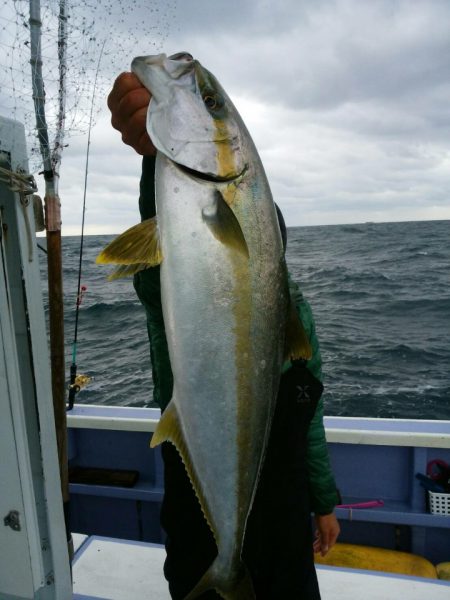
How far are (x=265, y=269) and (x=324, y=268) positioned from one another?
23.9m

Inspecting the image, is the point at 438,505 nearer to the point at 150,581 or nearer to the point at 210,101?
the point at 150,581

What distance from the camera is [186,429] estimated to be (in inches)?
61.1

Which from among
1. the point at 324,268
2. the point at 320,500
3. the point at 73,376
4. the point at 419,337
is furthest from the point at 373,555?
the point at 324,268

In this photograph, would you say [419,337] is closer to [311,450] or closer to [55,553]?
[311,450]

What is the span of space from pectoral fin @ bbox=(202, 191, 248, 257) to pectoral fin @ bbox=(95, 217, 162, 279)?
6.5 inches

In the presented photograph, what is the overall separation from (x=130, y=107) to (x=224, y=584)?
161cm

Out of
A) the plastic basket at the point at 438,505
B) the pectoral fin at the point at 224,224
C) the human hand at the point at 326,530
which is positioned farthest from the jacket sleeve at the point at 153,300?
the plastic basket at the point at 438,505

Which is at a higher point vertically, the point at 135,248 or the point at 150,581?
the point at 135,248

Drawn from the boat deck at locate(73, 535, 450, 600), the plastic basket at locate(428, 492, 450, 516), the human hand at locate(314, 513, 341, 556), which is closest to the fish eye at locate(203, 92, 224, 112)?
the human hand at locate(314, 513, 341, 556)

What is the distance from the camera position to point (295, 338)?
1647mm

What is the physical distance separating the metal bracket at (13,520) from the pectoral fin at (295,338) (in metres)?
1.09

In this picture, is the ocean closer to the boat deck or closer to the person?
the person

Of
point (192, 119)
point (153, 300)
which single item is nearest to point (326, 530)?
point (153, 300)

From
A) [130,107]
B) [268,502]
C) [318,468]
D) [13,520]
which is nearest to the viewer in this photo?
[130,107]
